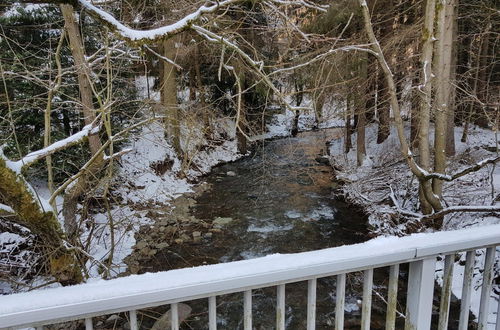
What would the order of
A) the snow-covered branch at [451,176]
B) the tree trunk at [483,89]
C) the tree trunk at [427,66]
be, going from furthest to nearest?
the tree trunk at [483,89], the tree trunk at [427,66], the snow-covered branch at [451,176]

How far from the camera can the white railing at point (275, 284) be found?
102 cm

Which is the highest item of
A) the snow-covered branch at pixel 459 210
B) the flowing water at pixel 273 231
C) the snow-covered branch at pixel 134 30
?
the snow-covered branch at pixel 134 30

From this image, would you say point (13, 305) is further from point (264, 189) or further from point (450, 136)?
point (450, 136)

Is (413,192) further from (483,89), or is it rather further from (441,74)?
(441,74)

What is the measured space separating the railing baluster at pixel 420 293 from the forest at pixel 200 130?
219 cm

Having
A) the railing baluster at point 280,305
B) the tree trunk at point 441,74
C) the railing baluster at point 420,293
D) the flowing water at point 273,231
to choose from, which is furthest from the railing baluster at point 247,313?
the tree trunk at point 441,74

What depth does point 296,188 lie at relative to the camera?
10258 millimetres

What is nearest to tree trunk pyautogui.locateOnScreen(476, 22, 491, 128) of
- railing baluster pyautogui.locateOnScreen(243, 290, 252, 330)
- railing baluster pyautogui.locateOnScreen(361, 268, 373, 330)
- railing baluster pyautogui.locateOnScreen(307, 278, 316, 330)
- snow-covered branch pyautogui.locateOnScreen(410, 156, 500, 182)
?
snow-covered branch pyautogui.locateOnScreen(410, 156, 500, 182)

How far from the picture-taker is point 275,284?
4.00 ft

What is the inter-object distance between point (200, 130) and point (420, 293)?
3.83m

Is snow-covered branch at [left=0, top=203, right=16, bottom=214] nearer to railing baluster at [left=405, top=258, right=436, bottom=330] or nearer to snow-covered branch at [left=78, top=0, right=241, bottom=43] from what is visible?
snow-covered branch at [left=78, top=0, right=241, bottom=43]

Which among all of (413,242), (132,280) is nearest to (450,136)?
(413,242)

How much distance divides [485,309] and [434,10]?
5136 mm

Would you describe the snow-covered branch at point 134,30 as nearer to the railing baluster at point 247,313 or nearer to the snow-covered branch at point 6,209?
the snow-covered branch at point 6,209
